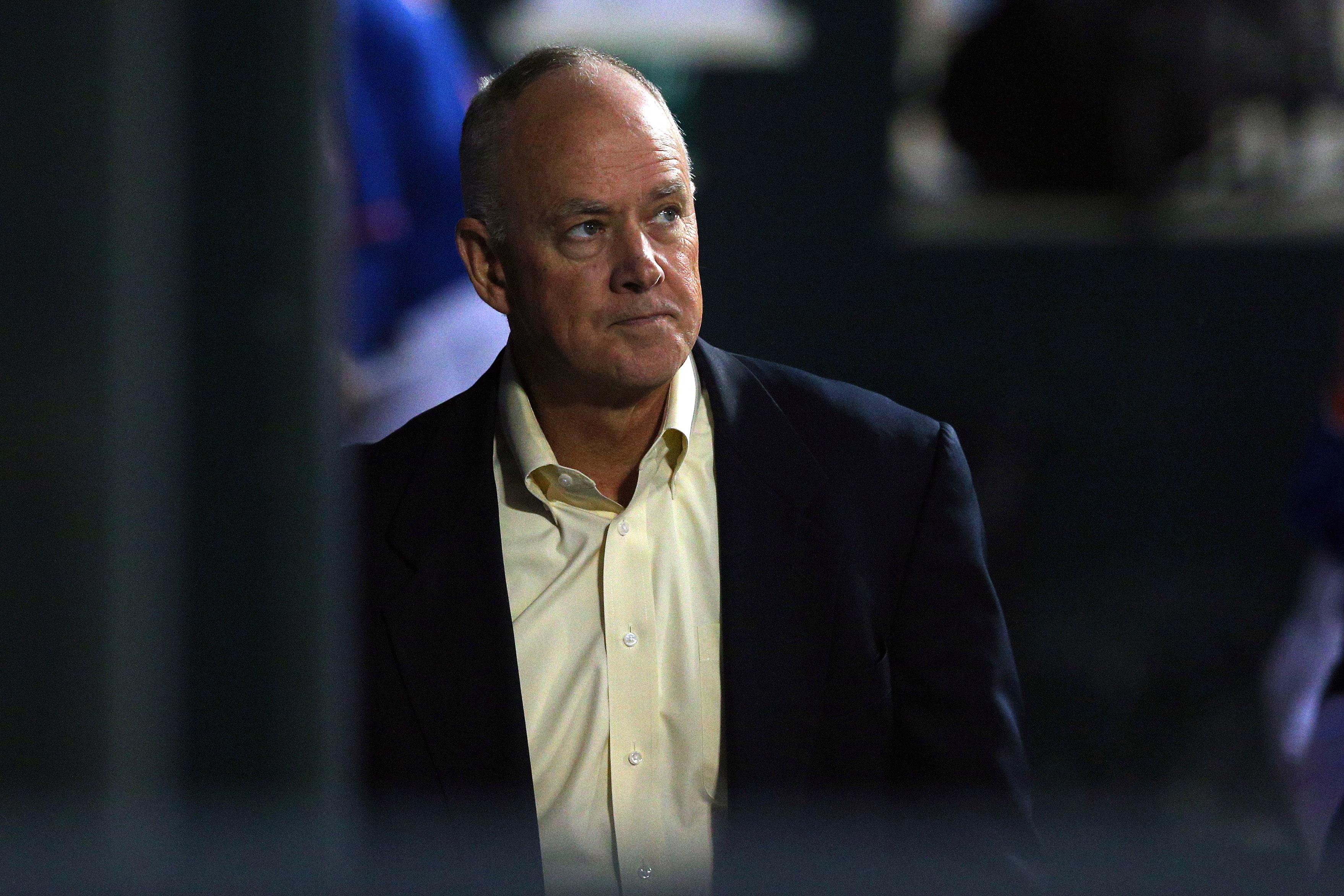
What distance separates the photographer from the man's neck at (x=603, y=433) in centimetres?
171

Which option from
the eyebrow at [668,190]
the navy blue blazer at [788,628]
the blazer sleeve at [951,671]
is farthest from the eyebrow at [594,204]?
the blazer sleeve at [951,671]

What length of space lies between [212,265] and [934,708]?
110cm

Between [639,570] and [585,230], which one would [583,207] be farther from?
[639,570]

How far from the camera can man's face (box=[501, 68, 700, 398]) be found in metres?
1.62

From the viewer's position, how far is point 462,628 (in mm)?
1603

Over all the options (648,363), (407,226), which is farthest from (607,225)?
(407,226)

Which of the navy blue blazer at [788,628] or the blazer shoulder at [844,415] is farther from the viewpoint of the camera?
the blazer shoulder at [844,415]

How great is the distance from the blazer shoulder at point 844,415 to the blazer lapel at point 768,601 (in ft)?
0.09

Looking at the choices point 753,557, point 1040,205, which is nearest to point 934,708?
point 753,557

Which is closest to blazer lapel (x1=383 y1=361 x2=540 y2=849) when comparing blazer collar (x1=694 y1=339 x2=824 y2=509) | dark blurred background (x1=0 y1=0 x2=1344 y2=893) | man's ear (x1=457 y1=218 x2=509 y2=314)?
man's ear (x1=457 y1=218 x2=509 y2=314)

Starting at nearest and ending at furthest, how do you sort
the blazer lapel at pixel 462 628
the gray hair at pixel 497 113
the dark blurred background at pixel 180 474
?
1. the dark blurred background at pixel 180 474
2. the blazer lapel at pixel 462 628
3. the gray hair at pixel 497 113

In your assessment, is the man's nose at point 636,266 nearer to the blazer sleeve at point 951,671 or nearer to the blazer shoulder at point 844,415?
the blazer shoulder at point 844,415

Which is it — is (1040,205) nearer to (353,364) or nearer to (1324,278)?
(1324,278)

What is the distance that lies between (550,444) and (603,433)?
56mm
